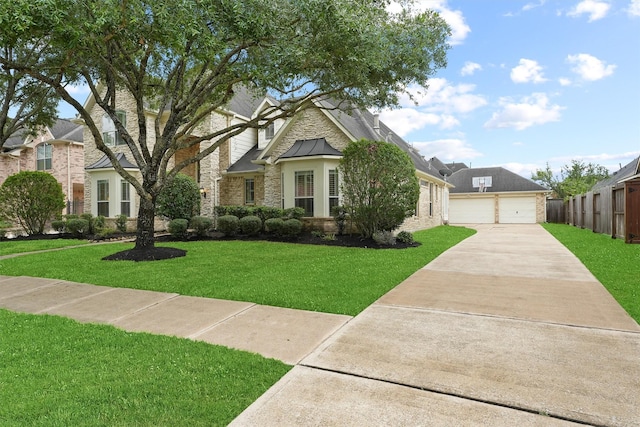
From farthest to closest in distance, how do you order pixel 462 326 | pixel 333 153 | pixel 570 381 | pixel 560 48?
pixel 333 153
pixel 560 48
pixel 462 326
pixel 570 381

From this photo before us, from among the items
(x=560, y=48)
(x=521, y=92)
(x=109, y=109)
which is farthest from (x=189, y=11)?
(x=521, y=92)

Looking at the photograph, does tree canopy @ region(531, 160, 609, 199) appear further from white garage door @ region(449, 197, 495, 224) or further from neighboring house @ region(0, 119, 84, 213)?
neighboring house @ region(0, 119, 84, 213)

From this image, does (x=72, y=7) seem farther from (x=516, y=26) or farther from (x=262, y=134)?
(x=262, y=134)

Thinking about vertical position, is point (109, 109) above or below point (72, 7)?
below

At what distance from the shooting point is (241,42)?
28.3ft

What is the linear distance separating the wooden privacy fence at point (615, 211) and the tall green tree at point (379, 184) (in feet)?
24.0

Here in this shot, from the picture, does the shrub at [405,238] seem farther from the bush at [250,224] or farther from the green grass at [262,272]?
the bush at [250,224]

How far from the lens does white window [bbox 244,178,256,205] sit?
18.0 m

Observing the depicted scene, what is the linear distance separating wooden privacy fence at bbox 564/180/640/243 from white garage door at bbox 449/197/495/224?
919 cm

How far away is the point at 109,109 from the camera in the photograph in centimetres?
995

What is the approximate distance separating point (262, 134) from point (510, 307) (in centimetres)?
1700

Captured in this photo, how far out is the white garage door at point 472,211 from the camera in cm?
3020

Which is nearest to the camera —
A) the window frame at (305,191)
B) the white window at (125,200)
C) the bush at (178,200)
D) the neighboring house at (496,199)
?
→ the window frame at (305,191)

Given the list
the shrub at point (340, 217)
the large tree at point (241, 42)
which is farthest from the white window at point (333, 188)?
the large tree at point (241, 42)
